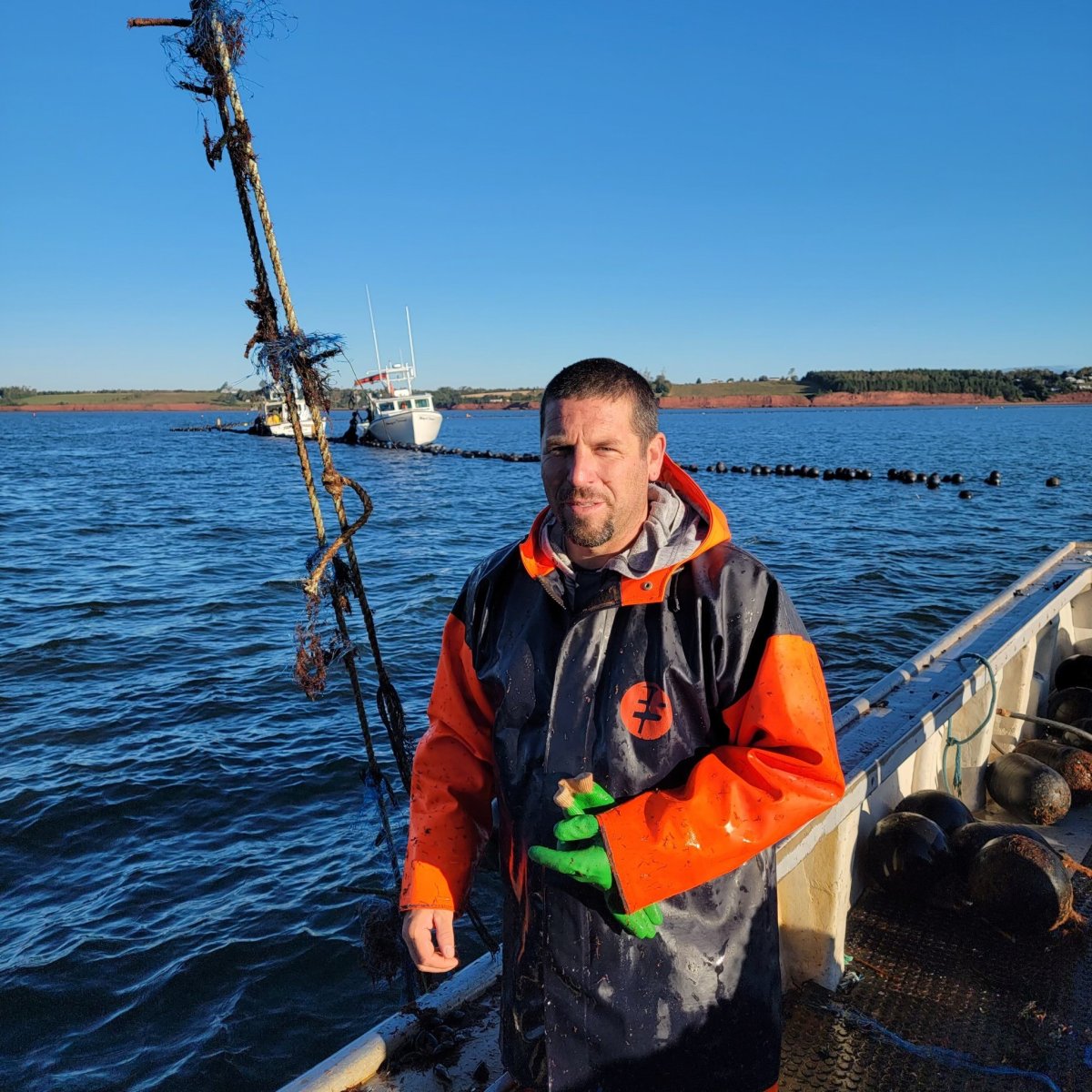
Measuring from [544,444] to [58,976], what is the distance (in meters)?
6.70

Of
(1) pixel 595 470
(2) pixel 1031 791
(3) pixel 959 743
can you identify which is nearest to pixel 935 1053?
(3) pixel 959 743

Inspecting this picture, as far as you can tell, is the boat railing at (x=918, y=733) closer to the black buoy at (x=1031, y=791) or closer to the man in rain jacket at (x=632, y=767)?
the black buoy at (x=1031, y=791)

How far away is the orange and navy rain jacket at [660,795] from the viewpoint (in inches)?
73.9

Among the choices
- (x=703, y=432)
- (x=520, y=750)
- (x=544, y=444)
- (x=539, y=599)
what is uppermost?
(x=544, y=444)

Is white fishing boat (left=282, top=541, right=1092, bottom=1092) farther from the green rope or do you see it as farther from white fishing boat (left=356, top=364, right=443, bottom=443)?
white fishing boat (left=356, top=364, right=443, bottom=443)

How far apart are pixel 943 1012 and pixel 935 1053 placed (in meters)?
0.29

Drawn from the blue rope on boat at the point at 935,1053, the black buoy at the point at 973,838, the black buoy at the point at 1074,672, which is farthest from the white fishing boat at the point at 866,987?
the black buoy at the point at 1074,672

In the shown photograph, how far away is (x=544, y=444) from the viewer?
222 cm

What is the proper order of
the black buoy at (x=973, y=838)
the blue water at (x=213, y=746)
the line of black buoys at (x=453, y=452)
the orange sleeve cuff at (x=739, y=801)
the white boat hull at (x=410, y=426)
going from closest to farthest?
1. the orange sleeve cuff at (x=739, y=801)
2. the black buoy at (x=973, y=838)
3. the blue water at (x=213, y=746)
4. the line of black buoys at (x=453, y=452)
5. the white boat hull at (x=410, y=426)

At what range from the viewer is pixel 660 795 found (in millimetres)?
1904

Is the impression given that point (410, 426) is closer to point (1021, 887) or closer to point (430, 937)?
point (1021, 887)

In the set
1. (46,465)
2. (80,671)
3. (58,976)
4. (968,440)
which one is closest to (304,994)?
(58,976)

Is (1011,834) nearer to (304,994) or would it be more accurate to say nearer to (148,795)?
(304,994)

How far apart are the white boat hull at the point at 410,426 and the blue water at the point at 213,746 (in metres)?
40.6
